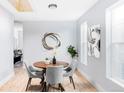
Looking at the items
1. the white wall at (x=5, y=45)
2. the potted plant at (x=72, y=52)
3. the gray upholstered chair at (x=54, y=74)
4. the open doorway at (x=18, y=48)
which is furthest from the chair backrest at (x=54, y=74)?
the open doorway at (x=18, y=48)

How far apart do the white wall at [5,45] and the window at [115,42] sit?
9.03 ft

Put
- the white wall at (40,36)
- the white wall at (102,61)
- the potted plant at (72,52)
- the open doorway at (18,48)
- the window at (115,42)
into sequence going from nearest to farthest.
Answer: the window at (115,42)
the white wall at (102,61)
the potted plant at (72,52)
the white wall at (40,36)
the open doorway at (18,48)

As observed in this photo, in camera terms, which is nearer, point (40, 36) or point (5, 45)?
point (5, 45)

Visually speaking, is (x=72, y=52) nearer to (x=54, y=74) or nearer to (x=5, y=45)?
(x=5, y=45)

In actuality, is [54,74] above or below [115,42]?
below

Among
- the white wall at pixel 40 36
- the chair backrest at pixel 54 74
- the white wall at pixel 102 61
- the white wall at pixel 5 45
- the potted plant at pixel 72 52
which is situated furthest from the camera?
the white wall at pixel 40 36

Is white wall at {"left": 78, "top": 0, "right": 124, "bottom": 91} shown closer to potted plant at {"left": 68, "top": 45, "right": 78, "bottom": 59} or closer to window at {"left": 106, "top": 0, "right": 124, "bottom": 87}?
window at {"left": 106, "top": 0, "right": 124, "bottom": 87}

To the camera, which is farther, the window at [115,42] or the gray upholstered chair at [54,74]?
the gray upholstered chair at [54,74]

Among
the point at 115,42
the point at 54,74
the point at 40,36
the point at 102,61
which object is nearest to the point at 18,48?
the point at 40,36

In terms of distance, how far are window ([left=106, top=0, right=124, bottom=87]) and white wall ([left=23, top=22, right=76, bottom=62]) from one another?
A: 3.96 metres

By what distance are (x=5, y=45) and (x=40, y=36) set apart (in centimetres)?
270

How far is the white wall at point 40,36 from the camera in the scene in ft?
24.0

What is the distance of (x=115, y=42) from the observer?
3.36 meters

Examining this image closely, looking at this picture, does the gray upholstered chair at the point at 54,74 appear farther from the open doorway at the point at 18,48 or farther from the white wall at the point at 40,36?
the open doorway at the point at 18,48
